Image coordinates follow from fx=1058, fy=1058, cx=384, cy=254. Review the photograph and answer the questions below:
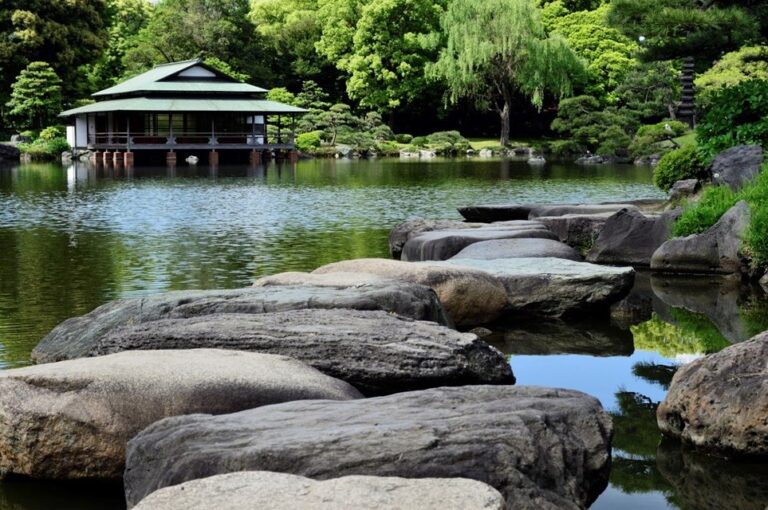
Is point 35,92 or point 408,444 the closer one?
point 408,444

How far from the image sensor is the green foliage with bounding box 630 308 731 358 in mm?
7637

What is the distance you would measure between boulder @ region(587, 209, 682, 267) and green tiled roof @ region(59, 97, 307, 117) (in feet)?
100

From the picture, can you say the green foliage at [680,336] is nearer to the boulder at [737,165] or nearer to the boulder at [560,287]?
the boulder at [560,287]

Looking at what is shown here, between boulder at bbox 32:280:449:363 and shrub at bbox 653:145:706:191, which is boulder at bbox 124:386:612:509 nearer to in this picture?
boulder at bbox 32:280:449:363

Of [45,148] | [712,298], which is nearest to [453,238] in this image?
[712,298]

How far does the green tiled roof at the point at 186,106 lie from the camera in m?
40.8

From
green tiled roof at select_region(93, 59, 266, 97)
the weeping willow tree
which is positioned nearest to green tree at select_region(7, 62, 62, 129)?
green tiled roof at select_region(93, 59, 266, 97)

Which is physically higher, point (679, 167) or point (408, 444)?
point (679, 167)

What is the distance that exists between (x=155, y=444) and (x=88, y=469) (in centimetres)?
87

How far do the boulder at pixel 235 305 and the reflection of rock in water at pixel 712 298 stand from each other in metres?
2.69

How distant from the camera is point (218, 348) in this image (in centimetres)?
567

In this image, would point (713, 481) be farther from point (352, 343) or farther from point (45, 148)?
point (45, 148)

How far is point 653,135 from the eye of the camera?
3784cm

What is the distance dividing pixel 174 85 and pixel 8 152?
7117 millimetres
